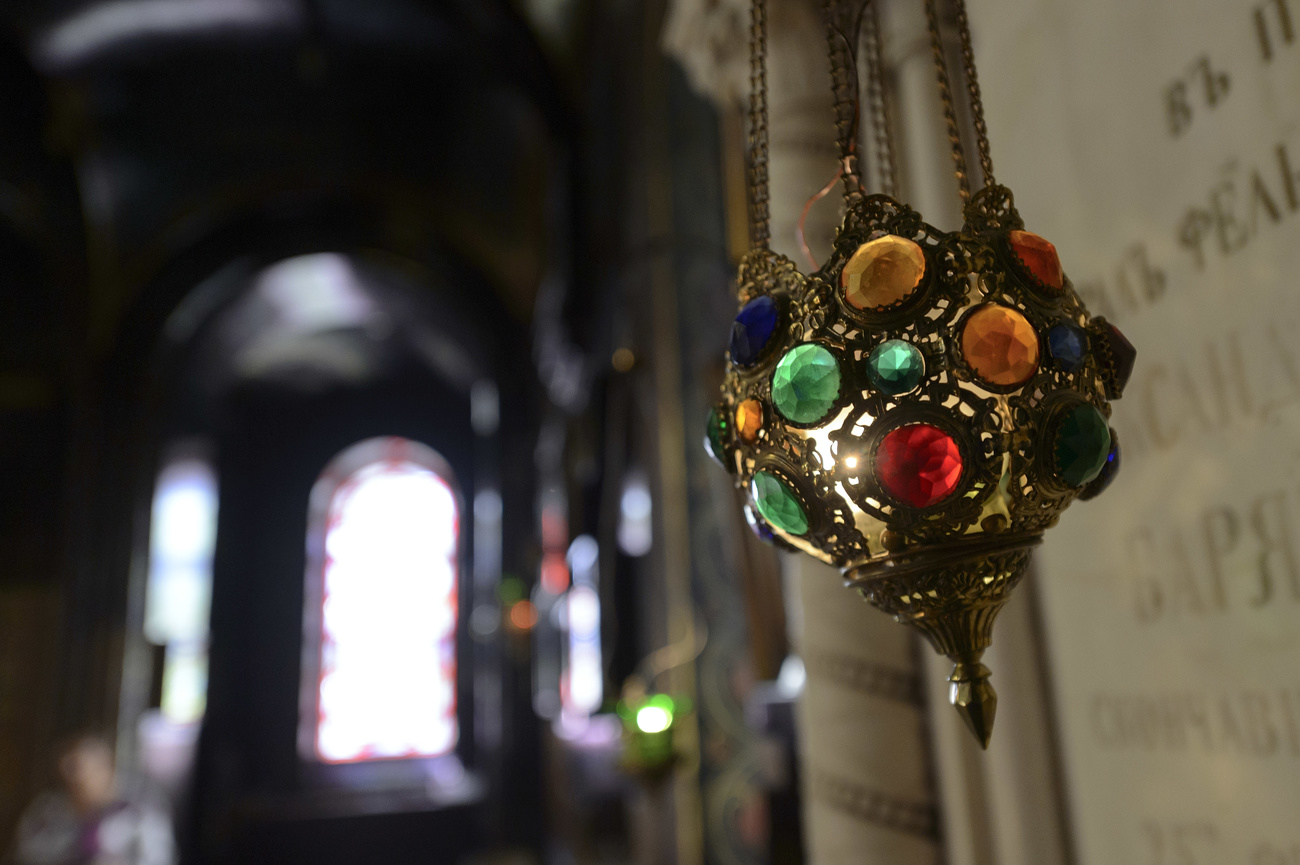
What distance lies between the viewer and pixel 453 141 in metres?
8.34

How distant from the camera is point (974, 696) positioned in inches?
26.1

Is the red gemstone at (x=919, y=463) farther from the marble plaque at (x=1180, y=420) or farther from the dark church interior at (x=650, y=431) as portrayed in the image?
the marble plaque at (x=1180, y=420)

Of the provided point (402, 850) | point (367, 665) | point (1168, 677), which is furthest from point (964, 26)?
point (367, 665)

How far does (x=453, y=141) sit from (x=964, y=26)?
26.7 ft

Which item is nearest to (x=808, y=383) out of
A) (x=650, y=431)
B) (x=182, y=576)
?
(x=650, y=431)

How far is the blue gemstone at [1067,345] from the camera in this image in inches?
23.8

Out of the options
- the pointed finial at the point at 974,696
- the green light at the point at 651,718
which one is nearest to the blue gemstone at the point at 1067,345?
the pointed finial at the point at 974,696

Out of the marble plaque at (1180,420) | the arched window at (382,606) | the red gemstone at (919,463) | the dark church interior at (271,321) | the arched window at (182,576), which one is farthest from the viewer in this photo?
the arched window at (382,606)

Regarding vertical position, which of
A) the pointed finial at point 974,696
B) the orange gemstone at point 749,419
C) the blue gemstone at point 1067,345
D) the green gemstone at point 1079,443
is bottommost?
the pointed finial at point 974,696

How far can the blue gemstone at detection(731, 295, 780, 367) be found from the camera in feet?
2.16

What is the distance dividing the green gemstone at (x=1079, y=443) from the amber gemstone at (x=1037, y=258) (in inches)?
3.5

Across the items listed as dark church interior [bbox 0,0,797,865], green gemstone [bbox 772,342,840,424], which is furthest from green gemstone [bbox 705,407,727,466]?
dark church interior [bbox 0,0,797,865]

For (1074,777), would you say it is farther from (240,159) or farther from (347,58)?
(240,159)

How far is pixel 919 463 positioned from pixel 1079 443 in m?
0.12
